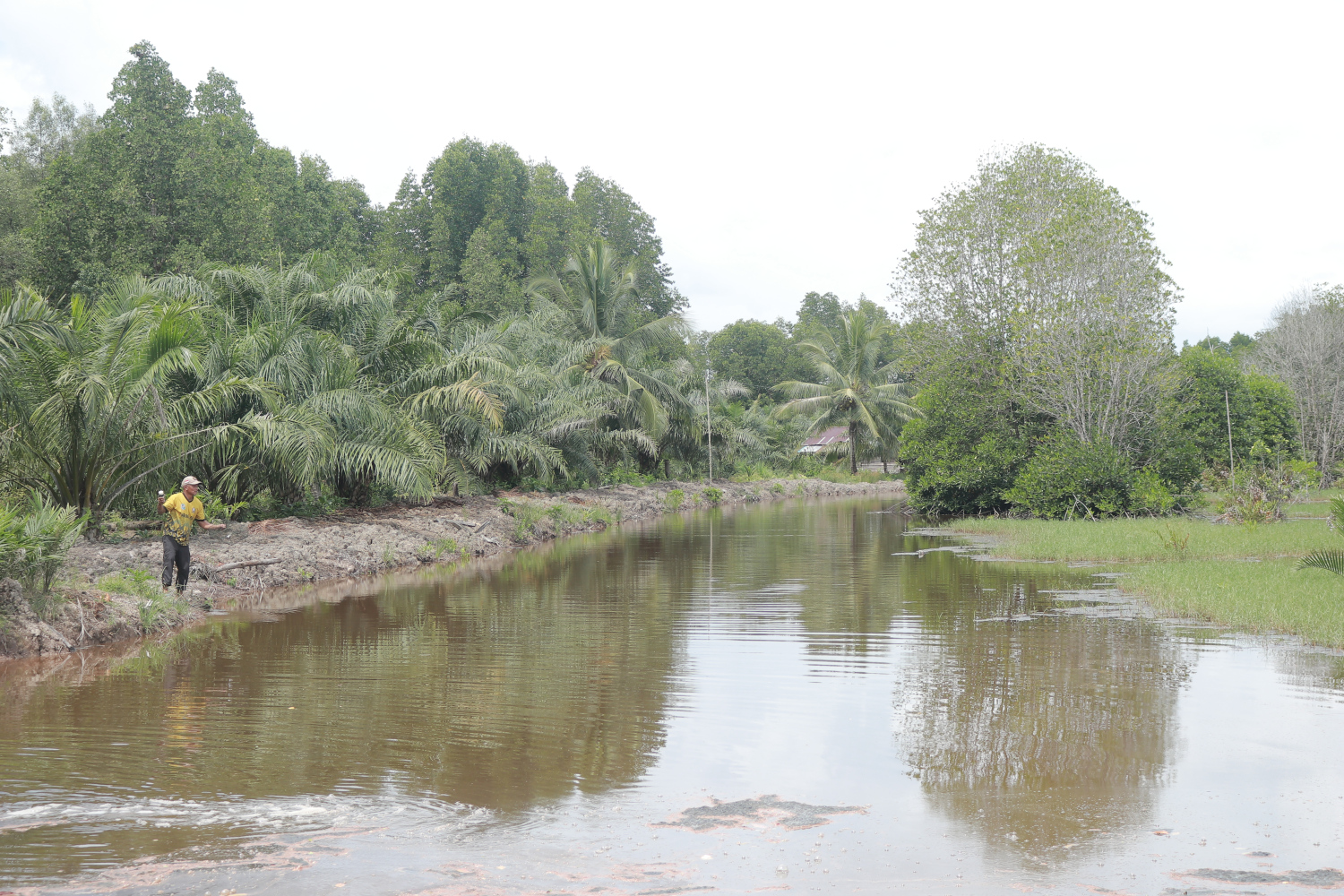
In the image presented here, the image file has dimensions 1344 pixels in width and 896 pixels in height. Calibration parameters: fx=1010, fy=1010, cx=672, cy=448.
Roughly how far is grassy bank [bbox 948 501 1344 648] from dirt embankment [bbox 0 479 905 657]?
1011 centimetres

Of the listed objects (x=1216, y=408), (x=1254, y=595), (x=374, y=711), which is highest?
(x=1216, y=408)

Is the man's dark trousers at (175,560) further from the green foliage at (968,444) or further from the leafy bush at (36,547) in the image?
the green foliage at (968,444)

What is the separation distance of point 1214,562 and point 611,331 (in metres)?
25.4

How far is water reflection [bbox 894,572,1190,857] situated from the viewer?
5.36 m

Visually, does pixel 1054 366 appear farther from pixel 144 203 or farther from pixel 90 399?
pixel 144 203

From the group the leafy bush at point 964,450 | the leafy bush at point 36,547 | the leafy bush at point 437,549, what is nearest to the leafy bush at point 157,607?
the leafy bush at point 36,547

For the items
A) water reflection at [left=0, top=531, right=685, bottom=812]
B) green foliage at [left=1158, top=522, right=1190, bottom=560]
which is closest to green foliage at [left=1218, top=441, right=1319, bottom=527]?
green foliage at [left=1158, top=522, right=1190, bottom=560]

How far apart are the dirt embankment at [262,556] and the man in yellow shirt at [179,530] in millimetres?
261

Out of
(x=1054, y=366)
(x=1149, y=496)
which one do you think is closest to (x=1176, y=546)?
(x=1149, y=496)

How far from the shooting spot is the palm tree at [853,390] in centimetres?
4888

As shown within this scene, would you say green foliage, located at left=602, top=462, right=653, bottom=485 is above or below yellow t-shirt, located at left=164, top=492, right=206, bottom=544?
above

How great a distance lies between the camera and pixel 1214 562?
1429 cm

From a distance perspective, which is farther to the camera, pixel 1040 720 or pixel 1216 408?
pixel 1216 408

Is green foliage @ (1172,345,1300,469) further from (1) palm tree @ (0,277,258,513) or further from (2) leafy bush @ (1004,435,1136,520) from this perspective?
(1) palm tree @ (0,277,258,513)
